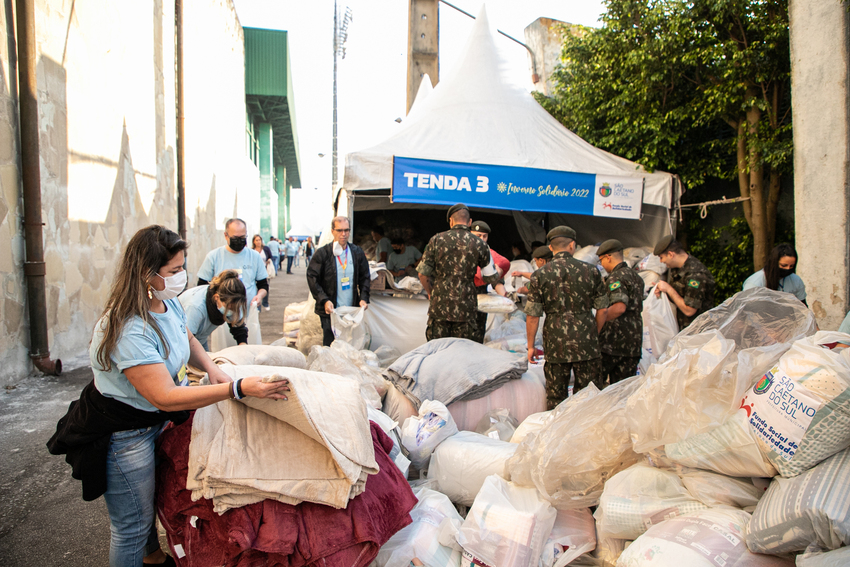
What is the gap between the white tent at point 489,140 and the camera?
19.9ft

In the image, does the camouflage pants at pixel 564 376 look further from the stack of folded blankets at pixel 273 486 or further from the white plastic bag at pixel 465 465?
the stack of folded blankets at pixel 273 486

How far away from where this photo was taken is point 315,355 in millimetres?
3479

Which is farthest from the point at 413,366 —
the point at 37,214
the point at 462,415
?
the point at 37,214

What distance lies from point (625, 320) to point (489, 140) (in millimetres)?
3622

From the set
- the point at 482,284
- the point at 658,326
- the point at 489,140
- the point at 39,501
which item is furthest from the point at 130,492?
the point at 489,140

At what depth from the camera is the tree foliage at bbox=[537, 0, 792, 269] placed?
19.4 ft

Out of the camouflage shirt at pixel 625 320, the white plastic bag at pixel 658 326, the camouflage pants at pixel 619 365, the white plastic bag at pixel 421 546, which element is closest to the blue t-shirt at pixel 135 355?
the white plastic bag at pixel 421 546

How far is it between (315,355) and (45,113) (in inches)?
134

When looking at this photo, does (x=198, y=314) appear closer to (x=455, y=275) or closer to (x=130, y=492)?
(x=130, y=492)

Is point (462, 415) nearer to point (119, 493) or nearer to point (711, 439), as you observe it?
point (711, 439)

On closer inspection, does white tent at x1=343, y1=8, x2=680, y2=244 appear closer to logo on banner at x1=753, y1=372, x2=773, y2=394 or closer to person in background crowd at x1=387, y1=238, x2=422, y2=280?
person in background crowd at x1=387, y1=238, x2=422, y2=280

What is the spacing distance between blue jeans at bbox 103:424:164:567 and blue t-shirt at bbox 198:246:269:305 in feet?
8.00

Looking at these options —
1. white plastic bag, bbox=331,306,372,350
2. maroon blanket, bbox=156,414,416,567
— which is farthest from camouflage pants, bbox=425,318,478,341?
maroon blanket, bbox=156,414,416,567

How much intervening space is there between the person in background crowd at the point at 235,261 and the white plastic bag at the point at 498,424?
2177 millimetres
